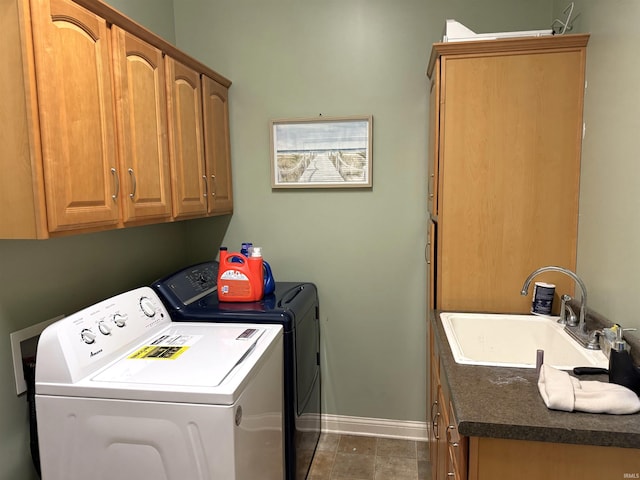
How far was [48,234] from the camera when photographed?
129 centimetres

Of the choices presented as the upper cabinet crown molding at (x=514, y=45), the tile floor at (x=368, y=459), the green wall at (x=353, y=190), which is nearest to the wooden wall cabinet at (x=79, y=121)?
the green wall at (x=353, y=190)

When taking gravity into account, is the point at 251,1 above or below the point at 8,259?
above

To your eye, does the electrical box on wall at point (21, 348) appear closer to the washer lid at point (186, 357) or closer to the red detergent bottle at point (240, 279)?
the washer lid at point (186, 357)

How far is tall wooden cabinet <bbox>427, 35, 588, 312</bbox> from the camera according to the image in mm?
1866

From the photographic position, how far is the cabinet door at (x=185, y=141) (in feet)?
6.44

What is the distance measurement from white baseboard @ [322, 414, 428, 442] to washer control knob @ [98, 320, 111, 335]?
161 centimetres

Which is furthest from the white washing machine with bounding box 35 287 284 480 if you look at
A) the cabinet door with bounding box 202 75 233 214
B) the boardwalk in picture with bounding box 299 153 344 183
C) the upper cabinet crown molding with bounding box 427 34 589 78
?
the upper cabinet crown molding with bounding box 427 34 589 78

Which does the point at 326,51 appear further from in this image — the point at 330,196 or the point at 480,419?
the point at 480,419

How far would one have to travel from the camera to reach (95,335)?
1.50 m

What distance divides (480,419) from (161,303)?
1.42m

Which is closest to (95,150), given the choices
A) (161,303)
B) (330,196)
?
(161,303)

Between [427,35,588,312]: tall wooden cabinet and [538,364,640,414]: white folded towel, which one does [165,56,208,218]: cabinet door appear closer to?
[427,35,588,312]: tall wooden cabinet

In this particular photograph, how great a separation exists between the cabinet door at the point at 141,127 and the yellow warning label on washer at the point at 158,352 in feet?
1.62

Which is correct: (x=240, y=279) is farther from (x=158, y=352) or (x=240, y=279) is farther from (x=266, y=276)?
(x=158, y=352)
